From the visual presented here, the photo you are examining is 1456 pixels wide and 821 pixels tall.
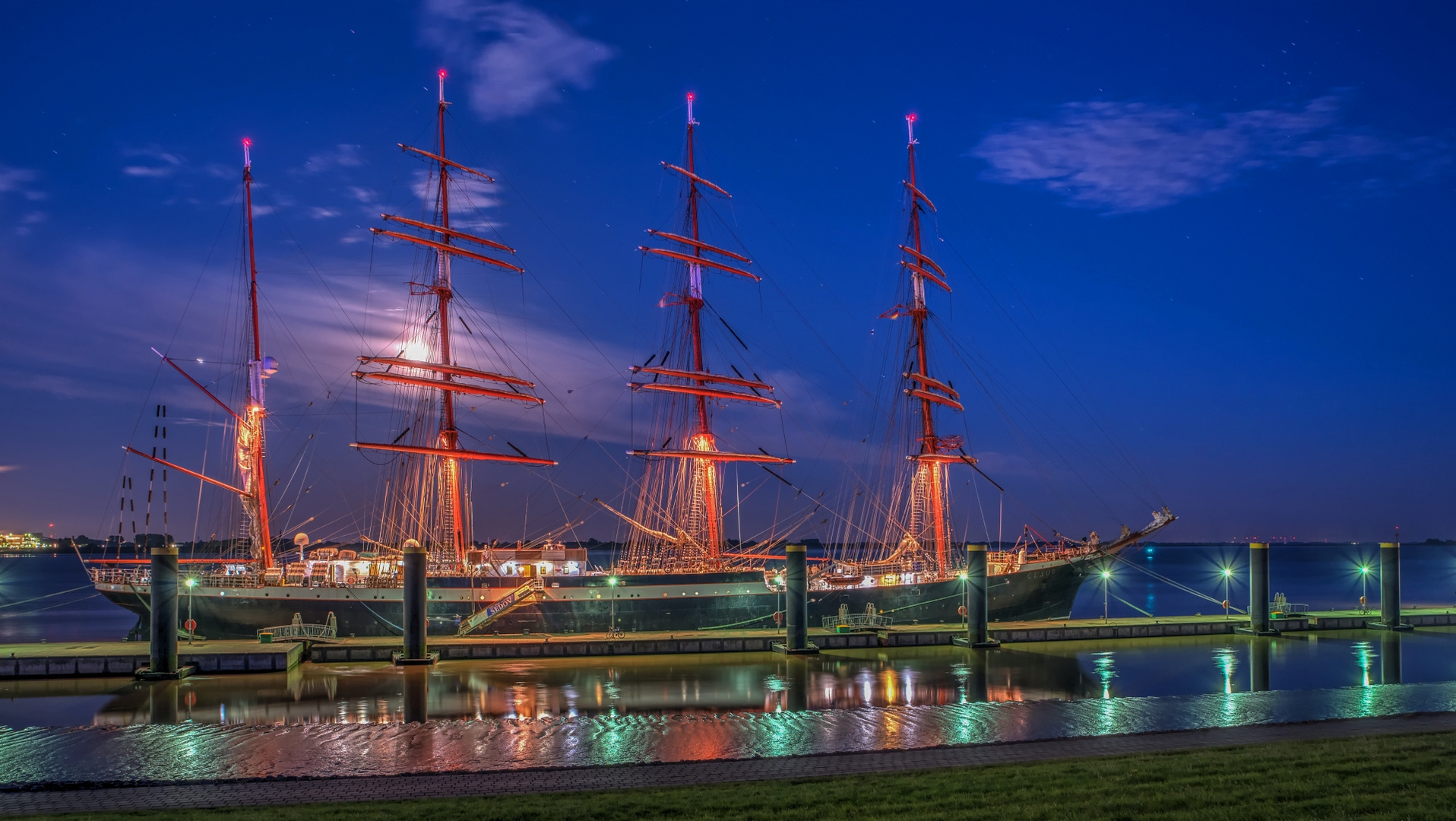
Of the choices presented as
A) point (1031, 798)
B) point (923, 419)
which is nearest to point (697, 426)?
point (923, 419)

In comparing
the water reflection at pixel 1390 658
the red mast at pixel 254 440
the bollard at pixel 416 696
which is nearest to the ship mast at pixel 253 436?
the red mast at pixel 254 440

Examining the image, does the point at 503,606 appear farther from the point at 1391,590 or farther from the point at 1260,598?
the point at 1391,590

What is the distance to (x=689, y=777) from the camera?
1436 cm

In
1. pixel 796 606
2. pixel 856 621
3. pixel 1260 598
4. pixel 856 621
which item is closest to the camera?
pixel 796 606

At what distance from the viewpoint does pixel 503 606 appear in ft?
145

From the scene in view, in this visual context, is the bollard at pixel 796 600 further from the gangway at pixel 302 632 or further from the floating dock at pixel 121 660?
the gangway at pixel 302 632

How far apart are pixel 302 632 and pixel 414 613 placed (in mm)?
15770

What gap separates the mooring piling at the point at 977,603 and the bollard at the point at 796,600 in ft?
20.1

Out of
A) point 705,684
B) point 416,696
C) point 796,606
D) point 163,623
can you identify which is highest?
point 163,623

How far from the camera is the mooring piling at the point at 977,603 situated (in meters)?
35.6

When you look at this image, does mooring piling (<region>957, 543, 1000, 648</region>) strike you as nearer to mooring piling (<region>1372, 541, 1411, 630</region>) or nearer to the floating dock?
mooring piling (<region>1372, 541, 1411, 630</region>)

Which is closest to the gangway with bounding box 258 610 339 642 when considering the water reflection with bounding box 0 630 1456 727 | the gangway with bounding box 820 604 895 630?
the water reflection with bounding box 0 630 1456 727

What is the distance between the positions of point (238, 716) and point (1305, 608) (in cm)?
4795

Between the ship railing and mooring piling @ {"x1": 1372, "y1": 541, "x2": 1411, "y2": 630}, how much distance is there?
2141 cm
